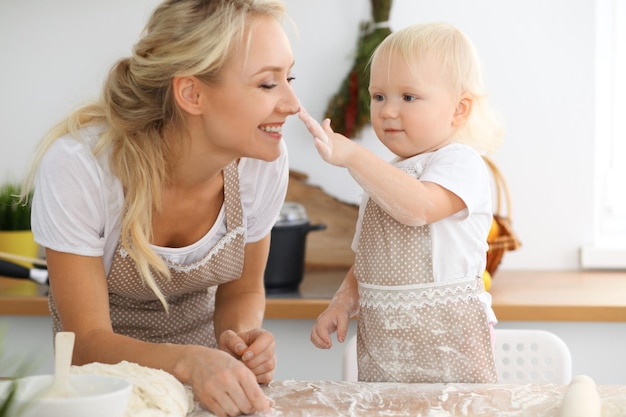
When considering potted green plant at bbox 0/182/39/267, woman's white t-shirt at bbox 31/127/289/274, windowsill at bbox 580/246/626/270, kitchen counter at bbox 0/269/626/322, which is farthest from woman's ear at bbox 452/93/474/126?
potted green plant at bbox 0/182/39/267

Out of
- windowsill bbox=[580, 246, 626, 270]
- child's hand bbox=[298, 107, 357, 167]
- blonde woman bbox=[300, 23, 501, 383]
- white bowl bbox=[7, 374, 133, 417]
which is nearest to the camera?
white bowl bbox=[7, 374, 133, 417]

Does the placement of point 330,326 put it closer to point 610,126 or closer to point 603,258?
point 603,258

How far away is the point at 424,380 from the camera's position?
137cm

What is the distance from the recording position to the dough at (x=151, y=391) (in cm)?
104

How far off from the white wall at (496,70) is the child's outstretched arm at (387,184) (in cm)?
125

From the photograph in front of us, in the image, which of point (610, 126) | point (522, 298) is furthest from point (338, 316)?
point (610, 126)

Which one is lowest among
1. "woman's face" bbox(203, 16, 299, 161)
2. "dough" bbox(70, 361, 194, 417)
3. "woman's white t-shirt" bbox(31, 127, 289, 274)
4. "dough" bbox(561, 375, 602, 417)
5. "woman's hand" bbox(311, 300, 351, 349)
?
"woman's hand" bbox(311, 300, 351, 349)

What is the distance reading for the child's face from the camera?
1.38 metres

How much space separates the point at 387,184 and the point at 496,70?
1.39m

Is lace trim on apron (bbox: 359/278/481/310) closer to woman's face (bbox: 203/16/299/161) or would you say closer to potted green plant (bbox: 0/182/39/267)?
woman's face (bbox: 203/16/299/161)

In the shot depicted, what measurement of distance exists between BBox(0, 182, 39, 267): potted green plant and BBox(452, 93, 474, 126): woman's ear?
139 cm

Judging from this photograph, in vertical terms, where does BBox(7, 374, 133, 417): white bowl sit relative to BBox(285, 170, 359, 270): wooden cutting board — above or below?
above

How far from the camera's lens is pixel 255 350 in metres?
1.30

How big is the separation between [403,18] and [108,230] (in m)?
1.39
